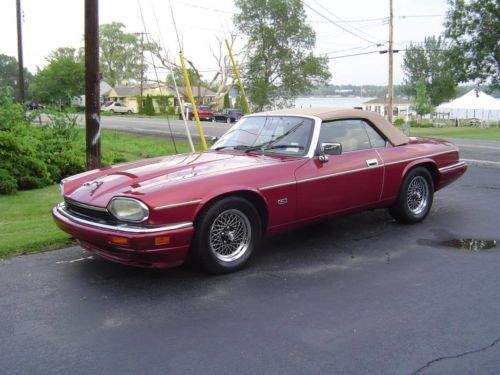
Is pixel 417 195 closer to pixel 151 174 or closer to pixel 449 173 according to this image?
pixel 449 173

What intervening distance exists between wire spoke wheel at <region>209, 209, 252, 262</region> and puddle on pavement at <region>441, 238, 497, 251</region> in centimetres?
233

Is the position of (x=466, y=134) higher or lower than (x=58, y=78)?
lower

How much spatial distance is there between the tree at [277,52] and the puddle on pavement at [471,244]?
5143cm

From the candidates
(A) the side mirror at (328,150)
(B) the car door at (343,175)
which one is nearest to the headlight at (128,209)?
(B) the car door at (343,175)

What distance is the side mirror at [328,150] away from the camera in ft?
17.3

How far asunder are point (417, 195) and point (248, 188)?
2.80 meters

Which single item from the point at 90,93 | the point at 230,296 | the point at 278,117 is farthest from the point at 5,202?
the point at 230,296

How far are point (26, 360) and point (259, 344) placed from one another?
1471 mm

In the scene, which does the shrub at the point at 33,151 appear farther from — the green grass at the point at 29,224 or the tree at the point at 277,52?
the tree at the point at 277,52

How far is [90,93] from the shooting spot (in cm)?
713

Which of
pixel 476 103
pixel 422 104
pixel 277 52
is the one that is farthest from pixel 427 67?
pixel 277 52

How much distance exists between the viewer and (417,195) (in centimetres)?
654

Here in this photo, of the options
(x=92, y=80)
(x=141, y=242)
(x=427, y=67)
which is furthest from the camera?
(x=427, y=67)

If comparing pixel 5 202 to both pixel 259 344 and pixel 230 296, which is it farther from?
pixel 259 344
